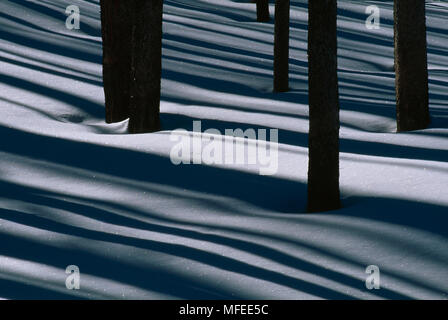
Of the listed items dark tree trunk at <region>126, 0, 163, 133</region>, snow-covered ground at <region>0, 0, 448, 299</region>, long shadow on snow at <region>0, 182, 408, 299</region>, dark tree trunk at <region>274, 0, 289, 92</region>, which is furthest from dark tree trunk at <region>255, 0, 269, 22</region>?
long shadow on snow at <region>0, 182, 408, 299</region>

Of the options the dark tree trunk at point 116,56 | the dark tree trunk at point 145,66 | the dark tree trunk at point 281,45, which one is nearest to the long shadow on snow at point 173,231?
the dark tree trunk at point 145,66

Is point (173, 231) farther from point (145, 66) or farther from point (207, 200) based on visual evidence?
point (145, 66)

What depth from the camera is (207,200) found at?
744 cm

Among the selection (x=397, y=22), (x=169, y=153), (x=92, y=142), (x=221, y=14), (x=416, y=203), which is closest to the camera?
(x=416, y=203)

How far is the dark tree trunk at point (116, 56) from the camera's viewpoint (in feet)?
35.7

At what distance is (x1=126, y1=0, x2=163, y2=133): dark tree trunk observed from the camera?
1005cm

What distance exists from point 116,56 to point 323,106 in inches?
194

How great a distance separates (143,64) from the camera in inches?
400

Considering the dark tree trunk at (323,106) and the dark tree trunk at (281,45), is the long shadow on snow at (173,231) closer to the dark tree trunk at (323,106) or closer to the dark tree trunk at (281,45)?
the dark tree trunk at (323,106)

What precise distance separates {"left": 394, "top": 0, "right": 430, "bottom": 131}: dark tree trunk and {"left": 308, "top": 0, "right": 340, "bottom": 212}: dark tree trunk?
12.3ft

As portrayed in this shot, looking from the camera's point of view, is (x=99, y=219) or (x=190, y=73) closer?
(x=99, y=219)

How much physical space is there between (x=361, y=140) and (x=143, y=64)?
2.91 m
